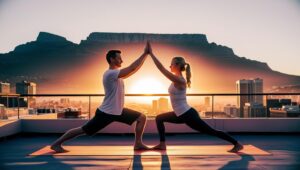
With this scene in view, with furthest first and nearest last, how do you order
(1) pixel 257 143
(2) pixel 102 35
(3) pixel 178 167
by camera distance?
(2) pixel 102 35 → (1) pixel 257 143 → (3) pixel 178 167

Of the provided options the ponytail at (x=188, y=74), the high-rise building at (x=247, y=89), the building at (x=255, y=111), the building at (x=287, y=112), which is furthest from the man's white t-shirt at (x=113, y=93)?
the high-rise building at (x=247, y=89)

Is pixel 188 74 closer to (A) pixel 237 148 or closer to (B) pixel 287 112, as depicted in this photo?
(A) pixel 237 148

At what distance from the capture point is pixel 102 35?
651 ft

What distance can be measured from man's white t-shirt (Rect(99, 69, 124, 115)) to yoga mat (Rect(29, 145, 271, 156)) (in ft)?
1.98

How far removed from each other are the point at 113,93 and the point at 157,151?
3.22ft

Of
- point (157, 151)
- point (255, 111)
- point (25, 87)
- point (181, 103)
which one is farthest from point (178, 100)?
point (25, 87)

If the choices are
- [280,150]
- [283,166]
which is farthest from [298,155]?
[283,166]

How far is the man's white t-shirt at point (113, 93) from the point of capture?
4.28 meters

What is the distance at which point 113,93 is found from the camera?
4293 millimetres

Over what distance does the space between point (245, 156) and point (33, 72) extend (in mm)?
192234

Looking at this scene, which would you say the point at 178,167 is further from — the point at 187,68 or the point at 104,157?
the point at 187,68

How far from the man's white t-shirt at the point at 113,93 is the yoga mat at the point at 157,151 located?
0.60 metres

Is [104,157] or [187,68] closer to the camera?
[104,157]

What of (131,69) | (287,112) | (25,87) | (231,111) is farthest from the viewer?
(231,111)
